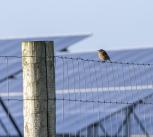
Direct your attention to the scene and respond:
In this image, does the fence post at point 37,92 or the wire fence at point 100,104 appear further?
the wire fence at point 100,104

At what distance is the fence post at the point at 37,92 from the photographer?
25.9 feet

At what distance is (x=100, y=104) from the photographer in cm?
1656

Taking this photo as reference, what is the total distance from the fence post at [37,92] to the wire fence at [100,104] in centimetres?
403

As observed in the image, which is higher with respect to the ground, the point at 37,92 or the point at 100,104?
the point at 100,104

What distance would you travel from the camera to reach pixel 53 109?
8008 mm

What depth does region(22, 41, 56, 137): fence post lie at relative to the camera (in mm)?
7887

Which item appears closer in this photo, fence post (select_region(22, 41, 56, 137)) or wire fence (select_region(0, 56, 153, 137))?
fence post (select_region(22, 41, 56, 137))

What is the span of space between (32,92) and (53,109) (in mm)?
280

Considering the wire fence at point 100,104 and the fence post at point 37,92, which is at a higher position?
the wire fence at point 100,104

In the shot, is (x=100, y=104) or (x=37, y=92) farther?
(x=100, y=104)

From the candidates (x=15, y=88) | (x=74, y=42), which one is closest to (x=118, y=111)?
(x=15, y=88)

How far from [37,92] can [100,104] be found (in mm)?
8712

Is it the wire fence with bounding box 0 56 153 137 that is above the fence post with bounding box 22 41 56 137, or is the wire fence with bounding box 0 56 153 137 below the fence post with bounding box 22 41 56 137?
above

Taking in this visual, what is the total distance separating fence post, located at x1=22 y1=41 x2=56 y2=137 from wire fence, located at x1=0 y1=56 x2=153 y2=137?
403 cm
